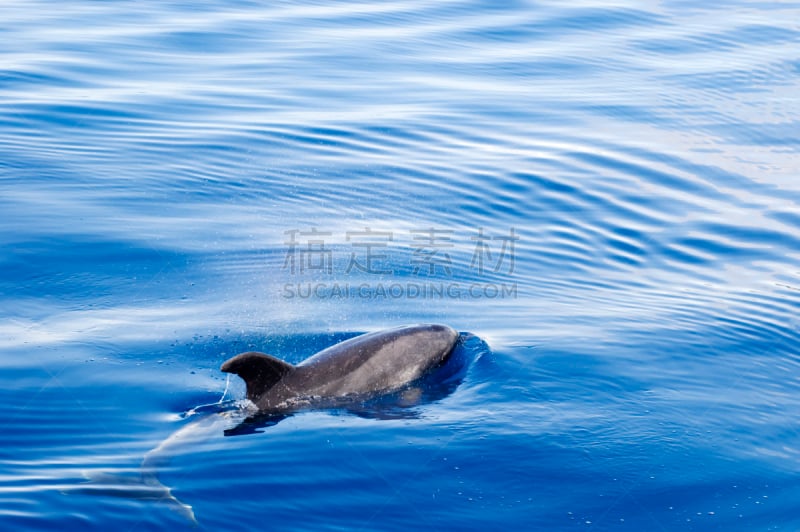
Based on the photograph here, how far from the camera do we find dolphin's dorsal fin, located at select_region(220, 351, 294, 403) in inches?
417

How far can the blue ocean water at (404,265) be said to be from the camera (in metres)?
9.97

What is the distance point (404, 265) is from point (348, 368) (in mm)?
4558

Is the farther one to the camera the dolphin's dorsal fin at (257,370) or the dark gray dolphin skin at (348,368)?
the dark gray dolphin skin at (348,368)

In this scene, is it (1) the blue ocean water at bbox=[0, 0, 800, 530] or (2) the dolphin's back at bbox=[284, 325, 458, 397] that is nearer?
(1) the blue ocean water at bbox=[0, 0, 800, 530]

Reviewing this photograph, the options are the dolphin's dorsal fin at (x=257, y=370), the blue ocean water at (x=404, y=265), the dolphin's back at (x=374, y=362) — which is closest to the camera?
the blue ocean water at (x=404, y=265)

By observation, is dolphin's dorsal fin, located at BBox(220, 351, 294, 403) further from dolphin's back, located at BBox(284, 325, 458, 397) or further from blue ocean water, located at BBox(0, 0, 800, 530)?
blue ocean water, located at BBox(0, 0, 800, 530)

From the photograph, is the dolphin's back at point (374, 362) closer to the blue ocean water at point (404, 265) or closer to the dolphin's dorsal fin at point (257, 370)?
the dolphin's dorsal fin at point (257, 370)

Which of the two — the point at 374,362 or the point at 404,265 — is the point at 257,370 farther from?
the point at 404,265

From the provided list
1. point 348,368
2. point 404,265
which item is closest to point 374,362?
point 348,368

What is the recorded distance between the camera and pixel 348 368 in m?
11.5

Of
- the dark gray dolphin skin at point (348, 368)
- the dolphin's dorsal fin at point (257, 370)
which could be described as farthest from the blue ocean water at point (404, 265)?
the dolphin's dorsal fin at point (257, 370)

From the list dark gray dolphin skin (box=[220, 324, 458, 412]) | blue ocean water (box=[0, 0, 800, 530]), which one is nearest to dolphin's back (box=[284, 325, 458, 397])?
dark gray dolphin skin (box=[220, 324, 458, 412])

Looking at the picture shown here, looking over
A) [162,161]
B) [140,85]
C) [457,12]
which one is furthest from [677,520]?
[457,12]

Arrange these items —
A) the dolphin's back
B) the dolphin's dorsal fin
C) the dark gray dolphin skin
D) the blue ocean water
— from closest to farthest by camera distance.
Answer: the blue ocean water → the dolphin's dorsal fin → the dark gray dolphin skin → the dolphin's back
